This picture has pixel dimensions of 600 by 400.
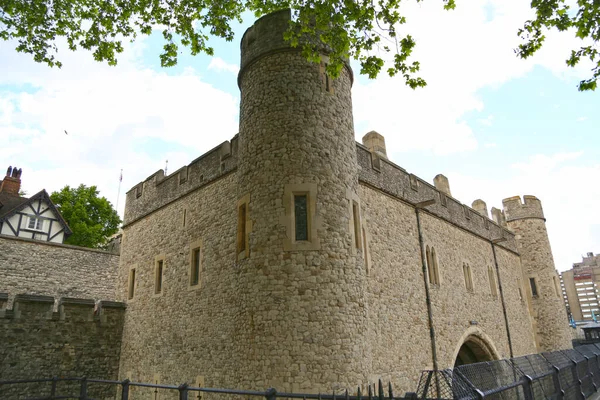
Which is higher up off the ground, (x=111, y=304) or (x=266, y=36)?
(x=266, y=36)

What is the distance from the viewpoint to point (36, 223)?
2139 centimetres

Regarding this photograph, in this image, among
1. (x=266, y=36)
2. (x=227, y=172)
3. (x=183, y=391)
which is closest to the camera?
(x=183, y=391)

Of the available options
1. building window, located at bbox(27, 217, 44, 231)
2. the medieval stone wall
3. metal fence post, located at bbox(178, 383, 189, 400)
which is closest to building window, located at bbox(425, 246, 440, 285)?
the medieval stone wall

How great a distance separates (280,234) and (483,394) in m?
4.24

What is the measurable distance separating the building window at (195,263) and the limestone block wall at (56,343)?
3697 millimetres

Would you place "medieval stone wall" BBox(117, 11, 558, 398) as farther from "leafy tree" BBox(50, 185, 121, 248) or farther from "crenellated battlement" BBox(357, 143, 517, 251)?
"leafy tree" BBox(50, 185, 121, 248)

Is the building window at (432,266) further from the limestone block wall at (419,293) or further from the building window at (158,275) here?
the building window at (158,275)

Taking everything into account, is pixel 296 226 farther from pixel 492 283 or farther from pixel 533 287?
pixel 533 287

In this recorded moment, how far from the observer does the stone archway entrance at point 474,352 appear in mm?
14789

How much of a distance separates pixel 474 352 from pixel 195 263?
10763 mm

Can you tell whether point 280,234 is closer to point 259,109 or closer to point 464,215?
point 259,109

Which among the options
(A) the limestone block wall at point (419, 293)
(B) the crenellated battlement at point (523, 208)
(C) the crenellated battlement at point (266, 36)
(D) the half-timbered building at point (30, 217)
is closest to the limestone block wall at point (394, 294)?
(A) the limestone block wall at point (419, 293)

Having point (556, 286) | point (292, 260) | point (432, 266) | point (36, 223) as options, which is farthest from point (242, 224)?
point (556, 286)

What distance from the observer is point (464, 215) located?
652 inches
